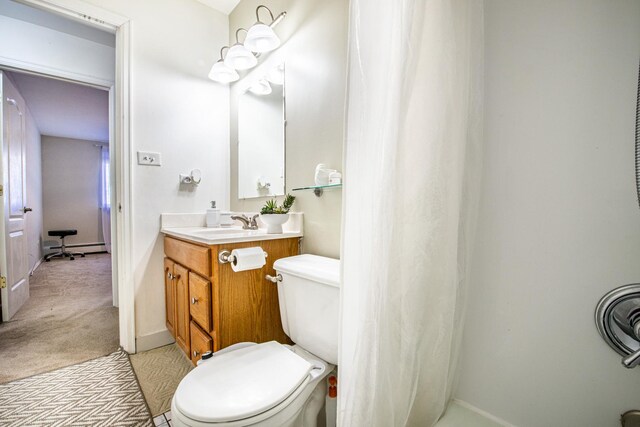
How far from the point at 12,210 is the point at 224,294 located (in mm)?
2462

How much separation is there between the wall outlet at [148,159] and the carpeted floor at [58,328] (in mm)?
1281

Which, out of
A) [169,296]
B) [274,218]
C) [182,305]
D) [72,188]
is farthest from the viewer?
[72,188]

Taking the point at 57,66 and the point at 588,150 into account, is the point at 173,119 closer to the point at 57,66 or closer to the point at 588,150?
the point at 57,66

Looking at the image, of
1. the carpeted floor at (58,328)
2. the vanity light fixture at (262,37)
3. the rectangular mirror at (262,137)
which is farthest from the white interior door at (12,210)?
the vanity light fixture at (262,37)

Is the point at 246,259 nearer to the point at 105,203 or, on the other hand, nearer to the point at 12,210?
the point at 12,210

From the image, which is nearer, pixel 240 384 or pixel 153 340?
pixel 240 384

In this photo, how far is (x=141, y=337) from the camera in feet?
5.67

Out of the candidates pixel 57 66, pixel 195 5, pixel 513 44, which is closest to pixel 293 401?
pixel 513 44

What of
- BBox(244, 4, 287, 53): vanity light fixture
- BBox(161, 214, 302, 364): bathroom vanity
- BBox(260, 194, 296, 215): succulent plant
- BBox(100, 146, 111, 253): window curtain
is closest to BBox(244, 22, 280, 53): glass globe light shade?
BBox(244, 4, 287, 53): vanity light fixture

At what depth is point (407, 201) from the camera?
26.6 inches

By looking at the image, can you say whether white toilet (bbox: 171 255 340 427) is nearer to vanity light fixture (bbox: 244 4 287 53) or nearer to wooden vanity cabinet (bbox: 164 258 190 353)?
wooden vanity cabinet (bbox: 164 258 190 353)

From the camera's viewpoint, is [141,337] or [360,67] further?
[141,337]

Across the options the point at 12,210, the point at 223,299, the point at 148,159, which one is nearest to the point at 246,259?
the point at 223,299

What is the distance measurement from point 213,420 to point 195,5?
2570 millimetres
